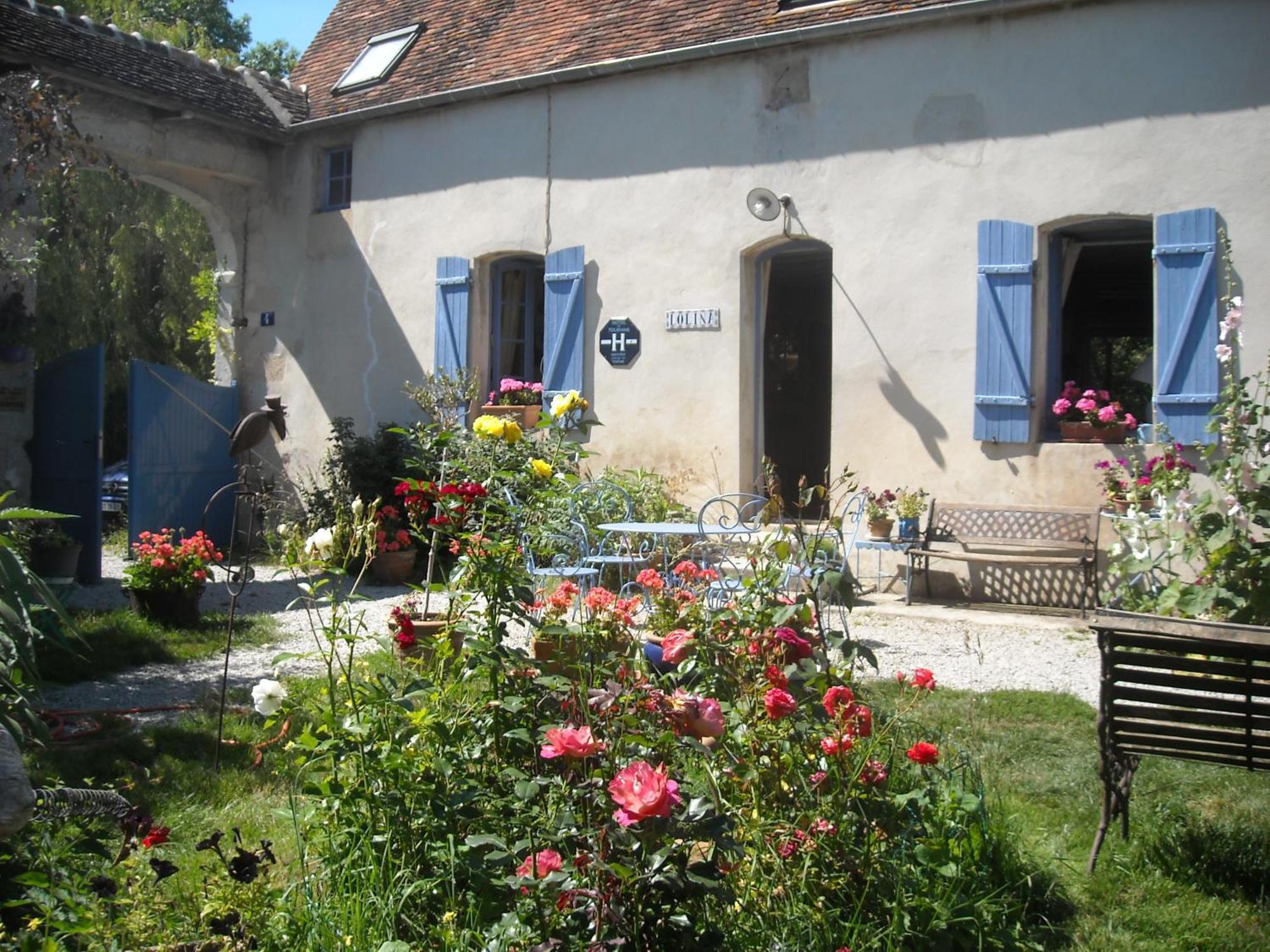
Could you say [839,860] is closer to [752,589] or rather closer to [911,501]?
[752,589]

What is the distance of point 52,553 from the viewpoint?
873 centimetres

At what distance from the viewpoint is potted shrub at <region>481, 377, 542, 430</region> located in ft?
34.3

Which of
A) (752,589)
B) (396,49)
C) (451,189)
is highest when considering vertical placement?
(396,49)

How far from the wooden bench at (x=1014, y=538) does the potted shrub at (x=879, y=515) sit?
0.93 feet

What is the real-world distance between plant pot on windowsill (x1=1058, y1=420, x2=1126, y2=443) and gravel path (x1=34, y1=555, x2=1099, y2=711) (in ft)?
4.28

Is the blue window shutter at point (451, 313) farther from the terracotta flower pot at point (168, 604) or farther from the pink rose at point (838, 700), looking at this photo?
the pink rose at point (838, 700)

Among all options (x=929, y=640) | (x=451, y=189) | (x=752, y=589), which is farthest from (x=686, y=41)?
(x=752, y=589)

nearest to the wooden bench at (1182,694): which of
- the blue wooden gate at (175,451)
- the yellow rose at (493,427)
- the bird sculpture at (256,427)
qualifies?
the yellow rose at (493,427)

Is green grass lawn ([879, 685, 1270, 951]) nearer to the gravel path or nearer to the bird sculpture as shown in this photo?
the gravel path

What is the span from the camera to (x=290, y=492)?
12391 mm

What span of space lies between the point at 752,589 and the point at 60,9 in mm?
10573

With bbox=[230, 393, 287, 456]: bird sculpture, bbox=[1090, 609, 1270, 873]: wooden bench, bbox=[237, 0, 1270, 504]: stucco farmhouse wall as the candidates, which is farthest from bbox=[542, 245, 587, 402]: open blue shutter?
bbox=[1090, 609, 1270, 873]: wooden bench

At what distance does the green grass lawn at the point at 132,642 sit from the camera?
6230mm

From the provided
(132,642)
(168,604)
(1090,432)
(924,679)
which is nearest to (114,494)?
(168,604)
